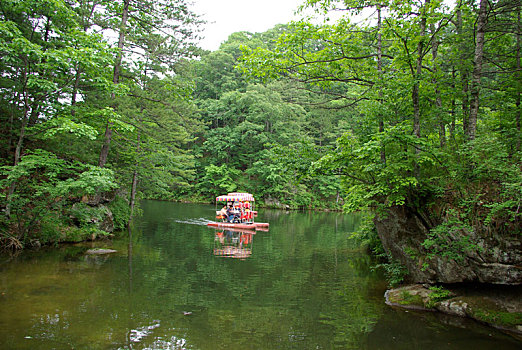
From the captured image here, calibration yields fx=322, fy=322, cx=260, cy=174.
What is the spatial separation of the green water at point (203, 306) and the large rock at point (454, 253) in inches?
37.0

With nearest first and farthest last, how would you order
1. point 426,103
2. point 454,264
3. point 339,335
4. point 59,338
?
point 59,338 < point 339,335 < point 454,264 < point 426,103

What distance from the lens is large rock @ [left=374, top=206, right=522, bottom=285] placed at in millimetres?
6059

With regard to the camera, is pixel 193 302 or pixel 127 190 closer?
pixel 193 302

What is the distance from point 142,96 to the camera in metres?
14.0

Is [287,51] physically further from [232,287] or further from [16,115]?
[16,115]

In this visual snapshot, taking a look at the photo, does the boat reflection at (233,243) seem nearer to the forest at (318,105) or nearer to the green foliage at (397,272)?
the forest at (318,105)

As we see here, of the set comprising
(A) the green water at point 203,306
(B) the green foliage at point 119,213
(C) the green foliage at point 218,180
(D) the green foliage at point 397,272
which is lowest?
(A) the green water at point 203,306

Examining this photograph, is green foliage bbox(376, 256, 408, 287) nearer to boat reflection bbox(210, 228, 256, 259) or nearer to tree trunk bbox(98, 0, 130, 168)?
boat reflection bbox(210, 228, 256, 259)

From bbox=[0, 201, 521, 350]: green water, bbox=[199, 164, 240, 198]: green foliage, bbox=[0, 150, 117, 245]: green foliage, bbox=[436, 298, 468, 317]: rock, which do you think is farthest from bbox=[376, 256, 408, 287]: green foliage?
bbox=[199, 164, 240, 198]: green foliage

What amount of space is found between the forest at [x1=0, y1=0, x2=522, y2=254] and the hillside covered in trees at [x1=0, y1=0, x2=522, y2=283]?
5 centimetres

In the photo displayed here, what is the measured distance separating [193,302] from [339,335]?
10.1 ft

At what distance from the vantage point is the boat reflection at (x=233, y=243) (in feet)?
40.3

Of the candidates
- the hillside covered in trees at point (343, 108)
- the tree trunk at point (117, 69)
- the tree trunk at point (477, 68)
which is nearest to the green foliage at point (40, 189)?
the hillside covered in trees at point (343, 108)

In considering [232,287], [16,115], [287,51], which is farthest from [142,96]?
[232,287]
